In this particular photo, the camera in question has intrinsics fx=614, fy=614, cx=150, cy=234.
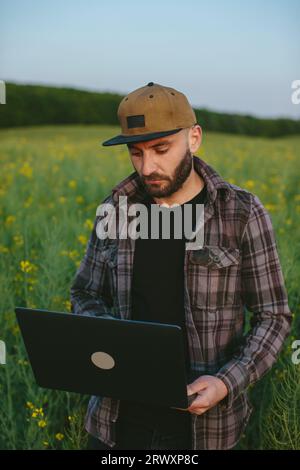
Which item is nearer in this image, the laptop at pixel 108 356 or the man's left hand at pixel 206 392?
the laptop at pixel 108 356

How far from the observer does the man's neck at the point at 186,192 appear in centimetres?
192

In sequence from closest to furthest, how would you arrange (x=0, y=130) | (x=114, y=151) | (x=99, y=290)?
1. (x=99, y=290)
2. (x=114, y=151)
3. (x=0, y=130)

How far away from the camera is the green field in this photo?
8.32 feet

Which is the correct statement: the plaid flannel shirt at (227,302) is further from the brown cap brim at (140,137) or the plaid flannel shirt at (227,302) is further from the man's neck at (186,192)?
the brown cap brim at (140,137)

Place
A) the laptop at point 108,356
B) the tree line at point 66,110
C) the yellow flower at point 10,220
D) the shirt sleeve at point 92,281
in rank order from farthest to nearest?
the tree line at point 66,110 < the yellow flower at point 10,220 < the shirt sleeve at point 92,281 < the laptop at point 108,356

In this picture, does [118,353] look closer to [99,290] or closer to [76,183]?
[99,290]

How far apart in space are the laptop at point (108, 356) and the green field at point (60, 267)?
24.0 inches

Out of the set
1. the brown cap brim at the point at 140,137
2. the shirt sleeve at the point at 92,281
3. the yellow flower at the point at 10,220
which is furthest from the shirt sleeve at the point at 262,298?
the yellow flower at the point at 10,220

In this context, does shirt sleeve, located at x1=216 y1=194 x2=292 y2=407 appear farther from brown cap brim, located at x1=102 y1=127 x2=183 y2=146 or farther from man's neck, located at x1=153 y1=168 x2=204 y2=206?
brown cap brim, located at x1=102 y1=127 x2=183 y2=146

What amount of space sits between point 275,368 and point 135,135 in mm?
1525

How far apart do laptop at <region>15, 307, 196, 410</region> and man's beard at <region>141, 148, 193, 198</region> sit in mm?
469

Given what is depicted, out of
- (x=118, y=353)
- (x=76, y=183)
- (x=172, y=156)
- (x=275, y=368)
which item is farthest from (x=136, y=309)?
(x=76, y=183)
